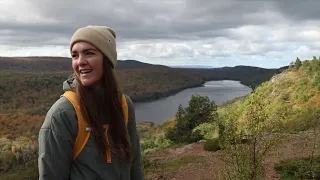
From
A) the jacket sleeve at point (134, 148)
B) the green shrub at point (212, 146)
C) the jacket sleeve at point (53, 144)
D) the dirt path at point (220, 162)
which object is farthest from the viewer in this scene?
the green shrub at point (212, 146)

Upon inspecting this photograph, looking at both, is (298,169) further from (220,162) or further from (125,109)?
(125,109)

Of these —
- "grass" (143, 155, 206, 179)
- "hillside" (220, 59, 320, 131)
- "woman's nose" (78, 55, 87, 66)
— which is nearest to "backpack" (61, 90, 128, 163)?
"woman's nose" (78, 55, 87, 66)

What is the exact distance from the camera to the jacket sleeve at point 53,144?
154cm

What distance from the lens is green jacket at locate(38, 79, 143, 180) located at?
154 centimetres

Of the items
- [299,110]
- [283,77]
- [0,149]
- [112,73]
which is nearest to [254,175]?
[112,73]

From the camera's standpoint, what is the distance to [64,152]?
1565mm

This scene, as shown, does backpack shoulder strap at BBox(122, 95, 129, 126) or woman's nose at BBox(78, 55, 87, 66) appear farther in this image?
backpack shoulder strap at BBox(122, 95, 129, 126)

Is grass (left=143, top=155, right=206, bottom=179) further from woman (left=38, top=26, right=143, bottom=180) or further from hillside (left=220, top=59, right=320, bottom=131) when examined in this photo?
woman (left=38, top=26, right=143, bottom=180)

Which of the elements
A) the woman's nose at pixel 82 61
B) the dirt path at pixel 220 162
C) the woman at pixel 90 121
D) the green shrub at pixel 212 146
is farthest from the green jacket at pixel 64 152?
the green shrub at pixel 212 146

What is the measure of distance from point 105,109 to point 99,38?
0.37 metres

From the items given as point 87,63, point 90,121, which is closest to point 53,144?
point 90,121

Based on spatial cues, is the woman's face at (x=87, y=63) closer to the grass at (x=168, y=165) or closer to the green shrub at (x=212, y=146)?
the grass at (x=168, y=165)

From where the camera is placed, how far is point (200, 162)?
1545cm

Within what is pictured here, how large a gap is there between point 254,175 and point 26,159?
46.8m
